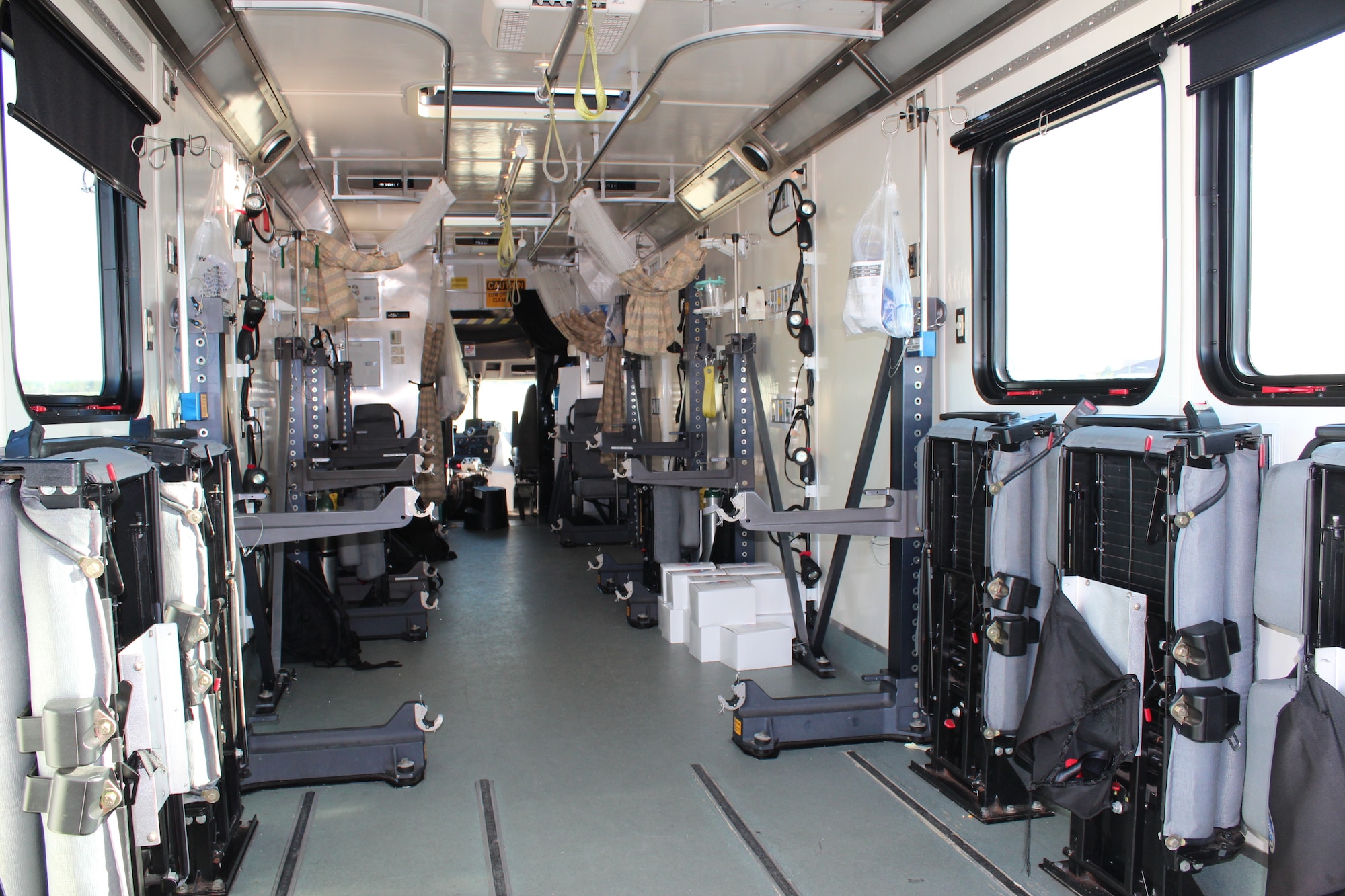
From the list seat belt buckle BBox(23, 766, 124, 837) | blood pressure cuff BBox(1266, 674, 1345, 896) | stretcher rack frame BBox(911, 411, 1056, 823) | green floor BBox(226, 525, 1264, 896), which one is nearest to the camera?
seat belt buckle BBox(23, 766, 124, 837)

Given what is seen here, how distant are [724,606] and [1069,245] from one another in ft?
9.19

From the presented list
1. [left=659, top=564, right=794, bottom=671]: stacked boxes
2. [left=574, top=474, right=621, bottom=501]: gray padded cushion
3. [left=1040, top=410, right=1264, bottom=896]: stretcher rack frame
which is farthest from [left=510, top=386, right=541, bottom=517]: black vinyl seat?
[left=1040, top=410, right=1264, bottom=896]: stretcher rack frame

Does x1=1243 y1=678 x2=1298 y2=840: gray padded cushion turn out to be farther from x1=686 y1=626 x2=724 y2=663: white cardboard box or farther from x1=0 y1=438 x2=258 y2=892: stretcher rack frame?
x1=686 y1=626 x2=724 y2=663: white cardboard box

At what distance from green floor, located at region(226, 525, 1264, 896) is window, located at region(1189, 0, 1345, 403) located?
150 centimetres

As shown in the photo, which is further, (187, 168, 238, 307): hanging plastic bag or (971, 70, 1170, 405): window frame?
(187, 168, 238, 307): hanging plastic bag

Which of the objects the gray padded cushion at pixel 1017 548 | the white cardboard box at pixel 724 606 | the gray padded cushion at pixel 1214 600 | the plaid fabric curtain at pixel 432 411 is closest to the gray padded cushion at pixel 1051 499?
the gray padded cushion at pixel 1017 548

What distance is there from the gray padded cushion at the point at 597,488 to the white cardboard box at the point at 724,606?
430 cm

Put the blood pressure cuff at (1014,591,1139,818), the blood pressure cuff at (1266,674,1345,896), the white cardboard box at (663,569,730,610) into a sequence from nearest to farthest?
the blood pressure cuff at (1266,674,1345,896) < the blood pressure cuff at (1014,591,1139,818) < the white cardboard box at (663,569,730,610)

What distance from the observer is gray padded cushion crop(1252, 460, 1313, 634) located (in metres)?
2.18

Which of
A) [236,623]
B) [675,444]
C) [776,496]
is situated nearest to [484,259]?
[675,444]

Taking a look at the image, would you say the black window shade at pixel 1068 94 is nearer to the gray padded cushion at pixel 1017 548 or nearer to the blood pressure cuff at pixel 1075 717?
the gray padded cushion at pixel 1017 548

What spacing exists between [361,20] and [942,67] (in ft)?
8.79

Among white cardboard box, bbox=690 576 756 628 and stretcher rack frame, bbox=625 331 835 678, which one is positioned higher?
stretcher rack frame, bbox=625 331 835 678

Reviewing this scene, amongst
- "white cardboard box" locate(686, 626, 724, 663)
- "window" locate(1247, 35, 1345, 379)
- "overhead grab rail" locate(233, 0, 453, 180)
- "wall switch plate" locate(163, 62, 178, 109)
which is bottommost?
"white cardboard box" locate(686, 626, 724, 663)
